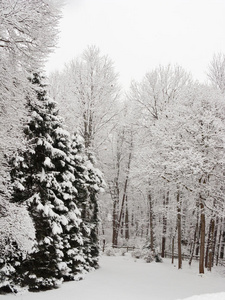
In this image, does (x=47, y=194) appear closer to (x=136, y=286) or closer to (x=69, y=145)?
(x=69, y=145)

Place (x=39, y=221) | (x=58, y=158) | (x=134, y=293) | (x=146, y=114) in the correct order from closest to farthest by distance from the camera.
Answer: (x=39, y=221) → (x=134, y=293) → (x=58, y=158) → (x=146, y=114)

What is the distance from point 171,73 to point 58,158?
14206 millimetres

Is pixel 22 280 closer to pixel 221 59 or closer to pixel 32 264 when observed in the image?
pixel 32 264

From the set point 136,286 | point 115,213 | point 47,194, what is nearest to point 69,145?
point 47,194

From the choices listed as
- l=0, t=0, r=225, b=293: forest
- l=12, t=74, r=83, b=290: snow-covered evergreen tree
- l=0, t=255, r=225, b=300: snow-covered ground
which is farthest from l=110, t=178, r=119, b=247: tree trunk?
l=12, t=74, r=83, b=290: snow-covered evergreen tree

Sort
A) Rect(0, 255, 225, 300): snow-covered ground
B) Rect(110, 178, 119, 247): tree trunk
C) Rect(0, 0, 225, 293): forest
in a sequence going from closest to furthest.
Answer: Rect(0, 0, 225, 293): forest
Rect(0, 255, 225, 300): snow-covered ground
Rect(110, 178, 119, 247): tree trunk

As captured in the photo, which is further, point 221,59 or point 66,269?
point 221,59

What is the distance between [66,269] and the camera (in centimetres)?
1081

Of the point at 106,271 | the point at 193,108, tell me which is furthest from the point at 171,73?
the point at 106,271

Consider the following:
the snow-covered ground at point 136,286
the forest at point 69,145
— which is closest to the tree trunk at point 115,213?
the forest at point 69,145

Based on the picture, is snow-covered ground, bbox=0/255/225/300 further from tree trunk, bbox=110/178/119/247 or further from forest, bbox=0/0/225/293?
tree trunk, bbox=110/178/119/247

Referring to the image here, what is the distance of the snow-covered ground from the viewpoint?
30.7ft

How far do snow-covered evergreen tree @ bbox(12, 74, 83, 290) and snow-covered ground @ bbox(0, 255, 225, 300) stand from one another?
0.75m

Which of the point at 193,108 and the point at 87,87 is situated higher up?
the point at 87,87
